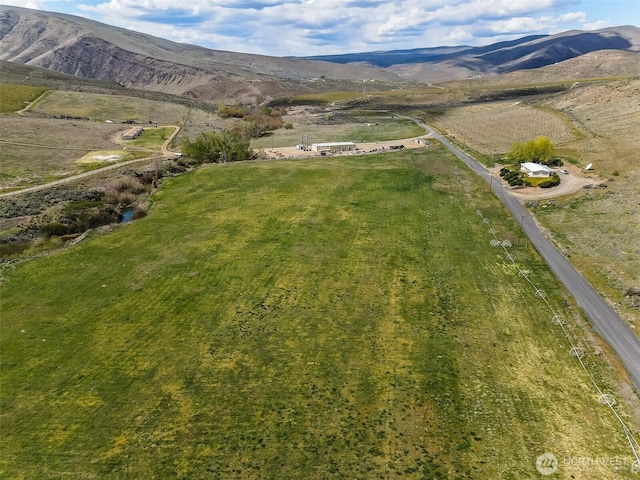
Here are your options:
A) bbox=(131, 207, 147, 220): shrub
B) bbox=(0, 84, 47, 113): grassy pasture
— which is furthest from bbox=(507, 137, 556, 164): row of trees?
bbox=(0, 84, 47, 113): grassy pasture

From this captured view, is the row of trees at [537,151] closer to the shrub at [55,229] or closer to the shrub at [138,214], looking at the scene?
the shrub at [138,214]

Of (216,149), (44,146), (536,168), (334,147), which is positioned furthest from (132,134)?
(536,168)

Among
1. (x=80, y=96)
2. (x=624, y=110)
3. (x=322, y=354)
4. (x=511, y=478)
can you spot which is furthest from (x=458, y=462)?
(x=80, y=96)

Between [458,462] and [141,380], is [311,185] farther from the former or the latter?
[458,462]

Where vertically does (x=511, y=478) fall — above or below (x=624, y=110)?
below

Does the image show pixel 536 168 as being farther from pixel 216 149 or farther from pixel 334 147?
pixel 216 149

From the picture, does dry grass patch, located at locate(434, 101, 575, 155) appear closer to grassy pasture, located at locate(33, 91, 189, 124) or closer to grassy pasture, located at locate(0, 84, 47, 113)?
grassy pasture, located at locate(33, 91, 189, 124)

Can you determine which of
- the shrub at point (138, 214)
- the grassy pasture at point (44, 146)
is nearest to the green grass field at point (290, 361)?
the shrub at point (138, 214)

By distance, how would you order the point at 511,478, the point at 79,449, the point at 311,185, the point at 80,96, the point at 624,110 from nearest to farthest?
the point at 511,478, the point at 79,449, the point at 311,185, the point at 624,110, the point at 80,96
